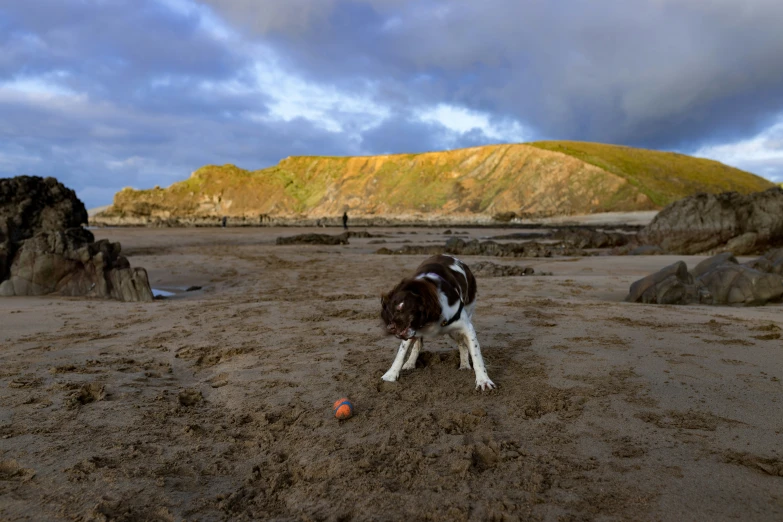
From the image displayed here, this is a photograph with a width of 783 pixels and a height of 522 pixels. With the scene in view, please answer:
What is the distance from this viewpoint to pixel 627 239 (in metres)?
21.8

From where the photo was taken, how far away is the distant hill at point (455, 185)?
67.2m

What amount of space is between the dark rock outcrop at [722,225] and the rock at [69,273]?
16932 millimetres

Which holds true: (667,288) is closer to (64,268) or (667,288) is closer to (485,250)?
(64,268)

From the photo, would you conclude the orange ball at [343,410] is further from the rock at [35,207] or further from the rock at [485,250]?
the rock at [485,250]

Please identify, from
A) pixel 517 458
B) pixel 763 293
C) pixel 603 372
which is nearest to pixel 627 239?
pixel 763 293

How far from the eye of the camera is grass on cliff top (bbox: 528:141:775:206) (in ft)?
220

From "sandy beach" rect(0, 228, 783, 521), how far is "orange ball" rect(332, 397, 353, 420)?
0.07 metres

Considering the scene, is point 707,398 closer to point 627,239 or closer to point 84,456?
point 84,456

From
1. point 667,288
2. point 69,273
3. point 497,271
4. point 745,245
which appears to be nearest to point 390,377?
point 667,288

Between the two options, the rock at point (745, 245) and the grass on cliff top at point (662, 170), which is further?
the grass on cliff top at point (662, 170)

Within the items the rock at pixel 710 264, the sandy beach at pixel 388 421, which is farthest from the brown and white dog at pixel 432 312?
the rock at pixel 710 264

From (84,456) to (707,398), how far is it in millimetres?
4261

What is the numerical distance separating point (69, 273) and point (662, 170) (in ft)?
269

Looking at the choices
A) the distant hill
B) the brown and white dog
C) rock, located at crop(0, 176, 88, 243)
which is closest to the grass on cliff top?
the distant hill
